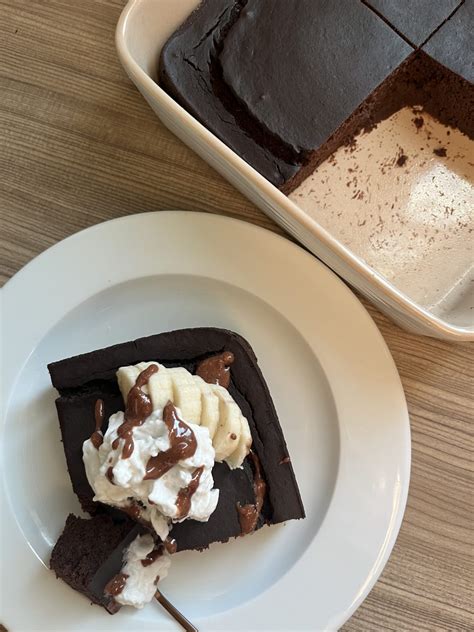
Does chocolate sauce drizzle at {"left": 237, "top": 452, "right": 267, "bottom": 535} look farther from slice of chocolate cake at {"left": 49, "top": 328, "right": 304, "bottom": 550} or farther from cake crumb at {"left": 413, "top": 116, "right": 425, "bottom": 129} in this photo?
cake crumb at {"left": 413, "top": 116, "right": 425, "bottom": 129}

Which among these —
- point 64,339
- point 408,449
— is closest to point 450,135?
point 408,449

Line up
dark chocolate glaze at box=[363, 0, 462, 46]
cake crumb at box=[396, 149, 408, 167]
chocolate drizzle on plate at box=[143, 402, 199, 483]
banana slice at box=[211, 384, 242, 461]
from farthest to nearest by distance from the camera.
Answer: cake crumb at box=[396, 149, 408, 167]
dark chocolate glaze at box=[363, 0, 462, 46]
banana slice at box=[211, 384, 242, 461]
chocolate drizzle on plate at box=[143, 402, 199, 483]

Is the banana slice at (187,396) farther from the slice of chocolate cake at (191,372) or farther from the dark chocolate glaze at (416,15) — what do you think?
the dark chocolate glaze at (416,15)

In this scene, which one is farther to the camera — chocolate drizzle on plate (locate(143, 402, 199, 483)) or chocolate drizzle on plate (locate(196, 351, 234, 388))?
chocolate drizzle on plate (locate(196, 351, 234, 388))

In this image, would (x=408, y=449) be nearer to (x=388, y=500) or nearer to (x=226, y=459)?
(x=388, y=500)

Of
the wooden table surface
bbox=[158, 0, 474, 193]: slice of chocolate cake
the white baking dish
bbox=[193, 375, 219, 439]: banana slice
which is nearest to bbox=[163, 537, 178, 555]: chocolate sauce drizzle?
bbox=[193, 375, 219, 439]: banana slice
